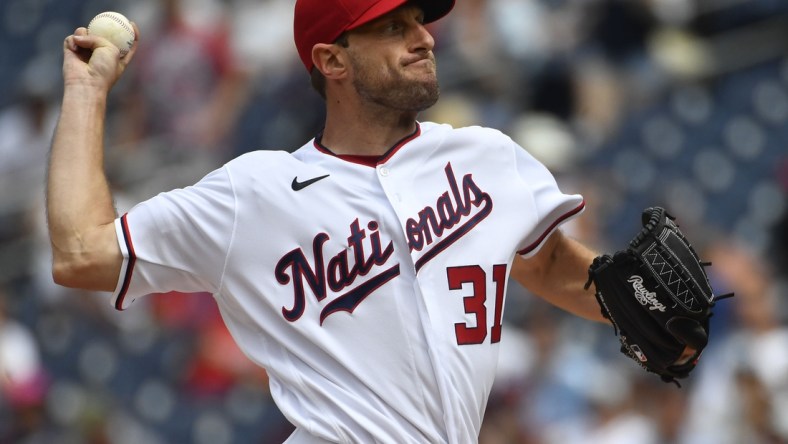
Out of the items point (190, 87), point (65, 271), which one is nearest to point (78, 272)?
point (65, 271)

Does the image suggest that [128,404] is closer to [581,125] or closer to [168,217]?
[581,125]

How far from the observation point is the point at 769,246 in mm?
6715

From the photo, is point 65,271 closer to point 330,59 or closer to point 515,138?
point 330,59

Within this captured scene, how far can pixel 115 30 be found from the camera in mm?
2896

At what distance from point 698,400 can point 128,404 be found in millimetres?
3251

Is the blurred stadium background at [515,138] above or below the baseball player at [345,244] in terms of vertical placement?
below

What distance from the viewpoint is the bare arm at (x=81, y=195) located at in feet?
8.75

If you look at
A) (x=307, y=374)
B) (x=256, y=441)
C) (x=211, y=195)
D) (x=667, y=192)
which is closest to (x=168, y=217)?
(x=211, y=195)

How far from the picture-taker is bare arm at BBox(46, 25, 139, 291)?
2.67m

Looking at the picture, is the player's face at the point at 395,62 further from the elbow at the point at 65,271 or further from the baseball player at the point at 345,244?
the elbow at the point at 65,271

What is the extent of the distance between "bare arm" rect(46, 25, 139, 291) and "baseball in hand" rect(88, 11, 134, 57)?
11cm

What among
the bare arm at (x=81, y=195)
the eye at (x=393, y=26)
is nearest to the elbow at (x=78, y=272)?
the bare arm at (x=81, y=195)

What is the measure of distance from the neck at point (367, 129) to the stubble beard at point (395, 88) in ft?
0.10

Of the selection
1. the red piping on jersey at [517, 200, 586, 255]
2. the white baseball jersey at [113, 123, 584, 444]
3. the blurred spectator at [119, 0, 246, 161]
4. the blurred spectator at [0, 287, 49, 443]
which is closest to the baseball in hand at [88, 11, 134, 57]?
the white baseball jersey at [113, 123, 584, 444]
